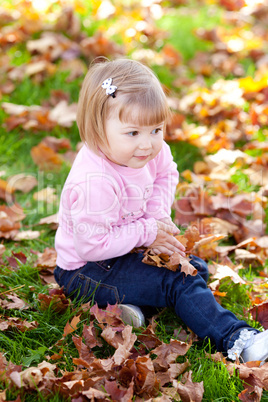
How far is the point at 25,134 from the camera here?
11.5 feet

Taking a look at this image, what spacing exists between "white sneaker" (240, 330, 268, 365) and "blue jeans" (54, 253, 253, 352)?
63 millimetres

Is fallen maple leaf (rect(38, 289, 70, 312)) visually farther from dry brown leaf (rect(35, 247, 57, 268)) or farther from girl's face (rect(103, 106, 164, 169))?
Result: girl's face (rect(103, 106, 164, 169))

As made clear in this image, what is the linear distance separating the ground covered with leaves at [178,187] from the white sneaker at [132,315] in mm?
37

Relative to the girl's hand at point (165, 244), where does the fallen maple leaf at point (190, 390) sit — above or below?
below

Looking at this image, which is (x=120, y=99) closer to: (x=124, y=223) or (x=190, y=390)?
(x=124, y=223)

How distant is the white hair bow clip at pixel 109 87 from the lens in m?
1.85

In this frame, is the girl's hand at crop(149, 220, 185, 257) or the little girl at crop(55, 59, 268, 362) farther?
the girl's hand at crop(149, 220, 185, 257)

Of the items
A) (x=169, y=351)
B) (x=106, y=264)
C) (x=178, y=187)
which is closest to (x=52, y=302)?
(x=106, y=264)

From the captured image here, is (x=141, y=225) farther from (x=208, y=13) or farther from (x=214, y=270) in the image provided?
(x=208, y=13)

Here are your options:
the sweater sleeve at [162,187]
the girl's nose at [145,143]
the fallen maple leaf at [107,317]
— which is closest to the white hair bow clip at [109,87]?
the girl's nose at [145,143]

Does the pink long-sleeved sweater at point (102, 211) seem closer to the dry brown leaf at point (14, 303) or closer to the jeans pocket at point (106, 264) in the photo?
the jeans pocket at point (106, 264)

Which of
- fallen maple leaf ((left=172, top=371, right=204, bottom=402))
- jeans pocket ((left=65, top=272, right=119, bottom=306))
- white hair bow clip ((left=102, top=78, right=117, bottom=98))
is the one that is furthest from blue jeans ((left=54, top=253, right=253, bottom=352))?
white hair bow clip ((left=102, top=78, right=117, bottom=98))

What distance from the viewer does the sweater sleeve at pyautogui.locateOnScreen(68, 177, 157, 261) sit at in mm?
1954

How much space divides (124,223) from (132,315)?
41 centimetres
